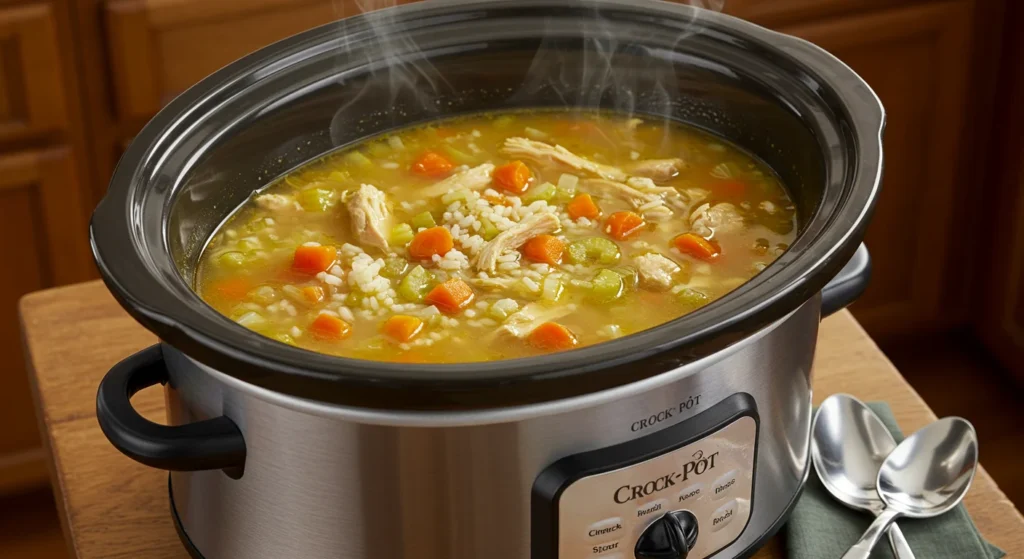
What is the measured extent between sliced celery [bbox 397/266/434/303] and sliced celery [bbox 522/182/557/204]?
0.87ft

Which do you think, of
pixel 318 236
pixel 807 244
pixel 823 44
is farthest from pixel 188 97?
pixel 823 44

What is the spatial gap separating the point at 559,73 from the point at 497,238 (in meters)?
0.47

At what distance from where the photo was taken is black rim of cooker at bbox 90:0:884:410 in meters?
1.13

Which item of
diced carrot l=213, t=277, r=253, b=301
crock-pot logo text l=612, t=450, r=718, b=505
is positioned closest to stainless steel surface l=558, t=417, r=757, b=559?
crock-pot logo text l=612, t=450, r=718, b=505

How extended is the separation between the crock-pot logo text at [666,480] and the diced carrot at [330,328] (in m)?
0.50

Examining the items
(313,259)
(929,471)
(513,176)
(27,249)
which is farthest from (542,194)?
(27,249)

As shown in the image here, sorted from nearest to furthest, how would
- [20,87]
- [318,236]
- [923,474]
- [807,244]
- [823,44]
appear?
[807,244], [923,474], [318,236], [20,87], [823,44]

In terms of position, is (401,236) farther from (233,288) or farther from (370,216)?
(233,288)

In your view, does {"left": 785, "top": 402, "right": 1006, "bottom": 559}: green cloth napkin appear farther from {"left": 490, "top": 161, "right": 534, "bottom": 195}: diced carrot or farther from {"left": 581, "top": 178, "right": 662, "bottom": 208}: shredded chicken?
{"left": 490, "top": 161, "right": 534, "bottom": 195}: diced carrot

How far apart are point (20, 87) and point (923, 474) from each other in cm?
234

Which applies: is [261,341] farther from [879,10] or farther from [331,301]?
[879,10]

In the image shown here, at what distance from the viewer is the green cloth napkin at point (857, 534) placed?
1.53 m

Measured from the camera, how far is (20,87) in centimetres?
292

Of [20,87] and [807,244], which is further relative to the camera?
[20,87]
